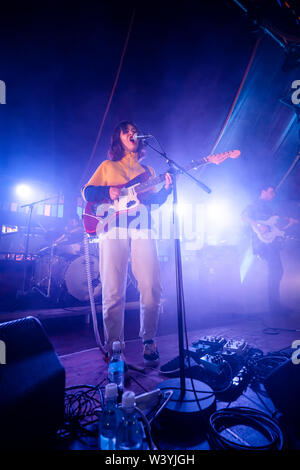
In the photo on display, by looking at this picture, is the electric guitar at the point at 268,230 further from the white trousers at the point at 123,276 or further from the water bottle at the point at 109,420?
the water bottle at the point at 109,420

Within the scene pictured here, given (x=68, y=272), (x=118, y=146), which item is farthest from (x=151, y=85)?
(x=68, y=272)

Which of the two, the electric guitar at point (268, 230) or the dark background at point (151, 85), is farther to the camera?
the electric guitar at point (268, 230)

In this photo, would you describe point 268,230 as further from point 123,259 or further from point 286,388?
point 286,388

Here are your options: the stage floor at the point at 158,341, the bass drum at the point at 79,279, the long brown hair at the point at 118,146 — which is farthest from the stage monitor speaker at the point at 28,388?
the bass drum at the point at 79,279

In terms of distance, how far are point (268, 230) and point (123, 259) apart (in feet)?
12.6

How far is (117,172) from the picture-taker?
2273 millimetres

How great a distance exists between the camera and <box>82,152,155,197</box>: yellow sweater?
2.24 metres

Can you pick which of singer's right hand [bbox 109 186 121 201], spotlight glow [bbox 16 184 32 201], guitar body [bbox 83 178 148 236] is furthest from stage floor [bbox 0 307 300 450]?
spotlight glow [bbox 16 184 32 201]

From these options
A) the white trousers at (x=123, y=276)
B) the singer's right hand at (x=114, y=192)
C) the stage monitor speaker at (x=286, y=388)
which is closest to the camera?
the stage monitor speaker at (x=286, y=388)

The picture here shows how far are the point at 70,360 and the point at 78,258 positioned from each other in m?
1.78

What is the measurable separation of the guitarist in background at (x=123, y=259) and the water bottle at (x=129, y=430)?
41.4 inches

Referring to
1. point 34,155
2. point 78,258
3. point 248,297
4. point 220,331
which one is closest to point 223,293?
point 248,297

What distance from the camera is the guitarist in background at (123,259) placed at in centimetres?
201

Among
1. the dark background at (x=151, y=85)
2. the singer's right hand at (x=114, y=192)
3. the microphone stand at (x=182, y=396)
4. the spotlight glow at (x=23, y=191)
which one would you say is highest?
the dark background at (x=151, y=85)
